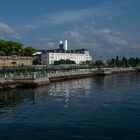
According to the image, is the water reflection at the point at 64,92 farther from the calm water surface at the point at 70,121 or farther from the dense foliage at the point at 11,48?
the dense foliage at the point at 11,48

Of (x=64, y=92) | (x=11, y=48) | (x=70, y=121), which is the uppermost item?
(x=11, y=48)

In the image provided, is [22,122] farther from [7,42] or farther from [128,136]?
[7,42]

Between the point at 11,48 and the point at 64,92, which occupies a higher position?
the point at 11,48

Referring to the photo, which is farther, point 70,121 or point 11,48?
point 11,48

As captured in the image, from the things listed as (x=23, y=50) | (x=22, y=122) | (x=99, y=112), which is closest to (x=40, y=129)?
(x=22, y=122)

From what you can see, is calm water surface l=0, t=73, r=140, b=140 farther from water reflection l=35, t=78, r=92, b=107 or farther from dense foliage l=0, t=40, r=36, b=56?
dense foliage l=0, t=40, r=36, b=56

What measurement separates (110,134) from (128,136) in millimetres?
1372

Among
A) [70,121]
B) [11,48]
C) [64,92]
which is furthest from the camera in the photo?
[11,48]

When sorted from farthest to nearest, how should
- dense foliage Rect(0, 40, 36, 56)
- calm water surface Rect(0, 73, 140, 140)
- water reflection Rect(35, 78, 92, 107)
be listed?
dense foliage Rect(0, 40, 36, 56) < water reflection Rect(35, 78, 92, 107) < calm water surface Rect(0, 73, 140, 140)

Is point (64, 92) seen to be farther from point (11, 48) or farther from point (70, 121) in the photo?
point (11, 48)

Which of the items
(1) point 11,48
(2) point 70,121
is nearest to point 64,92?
(2) point 70,121

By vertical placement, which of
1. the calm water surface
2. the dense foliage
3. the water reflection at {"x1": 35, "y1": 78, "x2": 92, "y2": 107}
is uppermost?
the dense foliage

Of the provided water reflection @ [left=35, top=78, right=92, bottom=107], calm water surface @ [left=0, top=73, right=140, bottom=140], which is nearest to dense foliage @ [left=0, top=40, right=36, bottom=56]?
water reflection @ [left=35, top=78, right=92, bottom=107]

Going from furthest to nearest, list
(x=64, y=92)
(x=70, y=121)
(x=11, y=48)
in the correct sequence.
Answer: (x=11, y=48) → (x=64, y=92) → (x=70, y=121)
